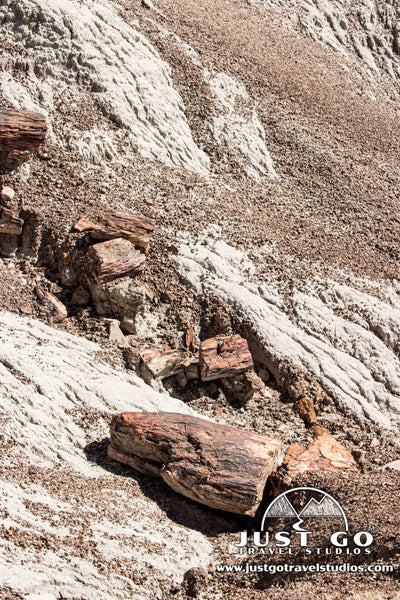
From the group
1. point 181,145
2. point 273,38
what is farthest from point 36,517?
point 273,38

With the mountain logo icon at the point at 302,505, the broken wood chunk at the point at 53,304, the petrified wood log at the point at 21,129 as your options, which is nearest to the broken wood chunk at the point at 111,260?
the broken wood chunk at the point at 53,304

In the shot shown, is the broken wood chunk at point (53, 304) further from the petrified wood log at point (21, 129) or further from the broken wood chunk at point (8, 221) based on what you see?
the petrified wood log at point (21, 129)

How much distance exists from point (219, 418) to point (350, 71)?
54.6 feet

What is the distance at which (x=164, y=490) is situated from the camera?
9820mm

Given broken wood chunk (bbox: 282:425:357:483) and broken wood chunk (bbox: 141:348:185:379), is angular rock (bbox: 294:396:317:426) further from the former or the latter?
broken wood chunk (bbox: 141:348:185:379)

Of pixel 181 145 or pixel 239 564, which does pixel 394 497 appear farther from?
pixel 181 145

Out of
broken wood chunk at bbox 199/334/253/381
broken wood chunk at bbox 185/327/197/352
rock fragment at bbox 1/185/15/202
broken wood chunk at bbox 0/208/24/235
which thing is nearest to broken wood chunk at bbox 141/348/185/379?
broken wood chunk at bbox 185/327/197/352

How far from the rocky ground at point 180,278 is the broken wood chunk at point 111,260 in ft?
0.84

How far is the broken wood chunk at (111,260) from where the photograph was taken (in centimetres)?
1255

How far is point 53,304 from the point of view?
12570 millimetres

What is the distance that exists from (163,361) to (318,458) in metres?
3.77

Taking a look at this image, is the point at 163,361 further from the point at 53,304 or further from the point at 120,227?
the point at 120,227

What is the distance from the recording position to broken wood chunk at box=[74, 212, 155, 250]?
1299cm

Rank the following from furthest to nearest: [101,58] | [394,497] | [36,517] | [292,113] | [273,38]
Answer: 1. [273,38]
2. [292,113]
3. [101,58]
4. [394,497]
5. [36,517]
